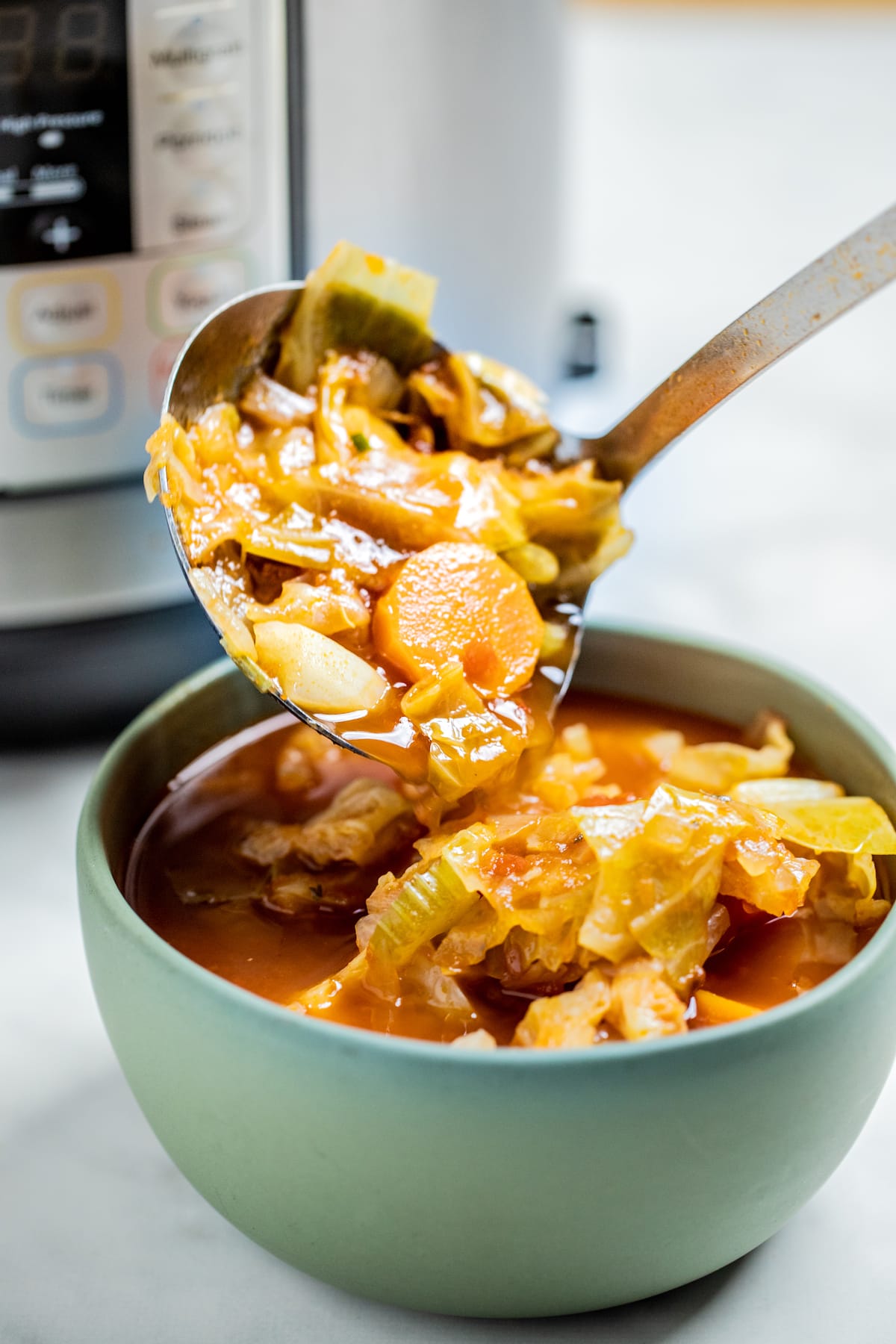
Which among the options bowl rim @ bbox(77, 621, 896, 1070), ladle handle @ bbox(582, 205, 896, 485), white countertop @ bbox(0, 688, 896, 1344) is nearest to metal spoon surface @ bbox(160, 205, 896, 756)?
ladle handle @ bbox(582, 205, 896, 485)

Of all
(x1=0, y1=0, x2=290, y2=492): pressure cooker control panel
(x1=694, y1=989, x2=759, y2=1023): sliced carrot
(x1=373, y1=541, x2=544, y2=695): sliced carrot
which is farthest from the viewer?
(x1=0, y1=0, x2=290, y2=492): pressure cooker control panel

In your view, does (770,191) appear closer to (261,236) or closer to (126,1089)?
(261,236)

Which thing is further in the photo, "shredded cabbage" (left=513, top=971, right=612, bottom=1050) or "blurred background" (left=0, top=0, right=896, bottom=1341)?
"blurred background" (left=0, top=0, right=896, bottom=1341)

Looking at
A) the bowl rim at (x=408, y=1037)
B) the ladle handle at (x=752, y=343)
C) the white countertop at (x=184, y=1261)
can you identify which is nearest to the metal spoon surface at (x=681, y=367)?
the ladle handle at (x=752, y=343)

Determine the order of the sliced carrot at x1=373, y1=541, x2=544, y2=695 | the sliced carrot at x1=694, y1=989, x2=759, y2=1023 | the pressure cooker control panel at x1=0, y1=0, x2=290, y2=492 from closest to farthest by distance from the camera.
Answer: the sliced carrot at x1=694, y1=989, x2=759, y2=1023 → the sliced carrot at x1=373, y1=541, x2=544, y2=695 → the pressure cooker control panel at x1=0, y1=0, x2=290, y2=492

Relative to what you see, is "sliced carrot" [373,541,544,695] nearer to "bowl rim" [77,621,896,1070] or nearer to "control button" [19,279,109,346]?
"bowl rim" [77,621,896,1070]

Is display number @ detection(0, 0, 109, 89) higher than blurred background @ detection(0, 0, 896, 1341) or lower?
higher
